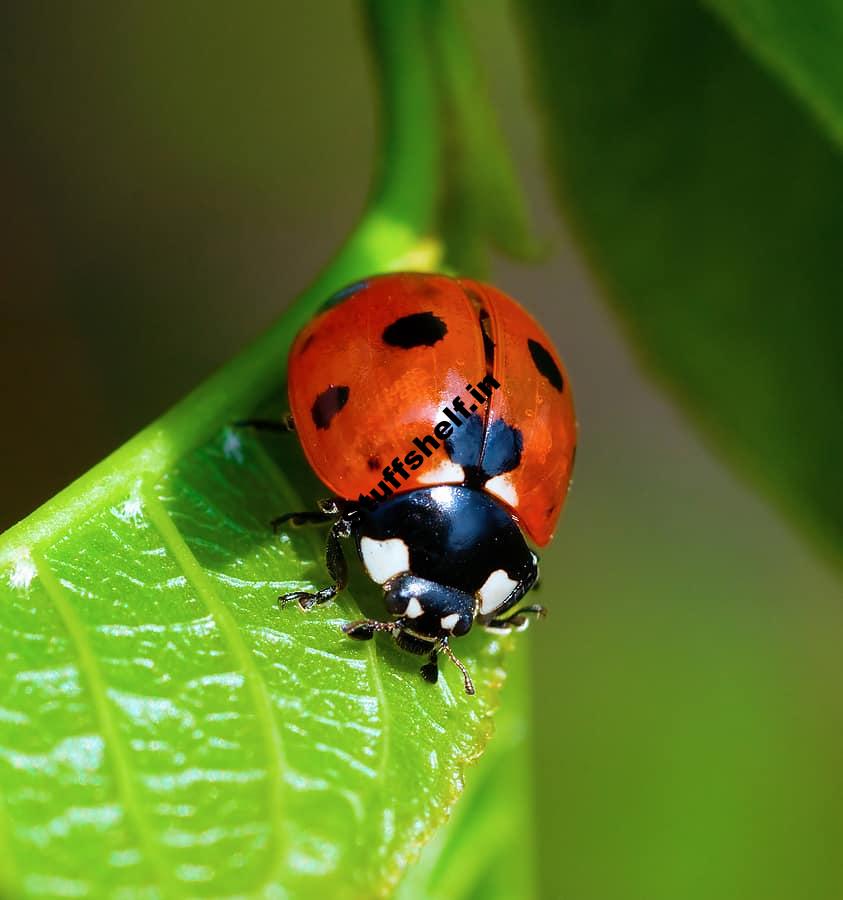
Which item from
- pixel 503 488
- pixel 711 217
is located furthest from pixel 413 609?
pixel 711 217

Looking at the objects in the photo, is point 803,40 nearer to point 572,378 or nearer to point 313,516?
point 313,516

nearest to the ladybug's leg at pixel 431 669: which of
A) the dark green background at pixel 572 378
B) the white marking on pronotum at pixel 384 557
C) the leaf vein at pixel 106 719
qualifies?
the white marking on pronotum at pixel 384 557

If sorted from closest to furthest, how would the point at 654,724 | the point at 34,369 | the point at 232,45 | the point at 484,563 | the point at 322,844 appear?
1. the point at 322,844
2. the point at 484,563
3. the point at 34,369
4. the point at 654,724
5. the point at 232,45

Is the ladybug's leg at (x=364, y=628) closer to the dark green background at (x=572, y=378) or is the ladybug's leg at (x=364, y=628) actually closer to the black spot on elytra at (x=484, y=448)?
the black spot on elytra at (x=484, y=448)

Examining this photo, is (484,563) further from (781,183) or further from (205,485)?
(781,183)

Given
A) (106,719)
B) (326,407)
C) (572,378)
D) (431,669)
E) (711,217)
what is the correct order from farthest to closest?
(572,378) → (711,217) → (326,407) → (431,669) → (106,719)

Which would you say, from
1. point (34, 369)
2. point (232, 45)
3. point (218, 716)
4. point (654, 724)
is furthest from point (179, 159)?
point (218, 716)
